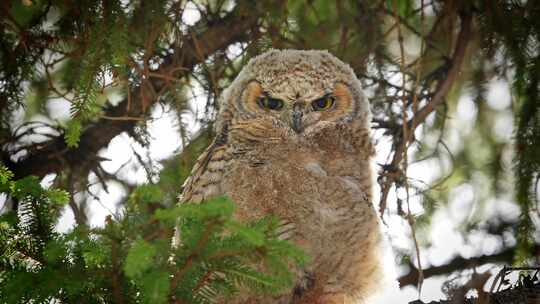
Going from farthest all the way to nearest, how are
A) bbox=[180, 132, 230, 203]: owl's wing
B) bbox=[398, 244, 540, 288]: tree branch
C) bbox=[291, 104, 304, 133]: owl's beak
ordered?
1. bbox=[398, 244, 540, 288]: tree branch
2. bbox=[291, 104, 304, 133]: owl's beak
3. bbox=[180, 132, 230, 203]: owl's wing

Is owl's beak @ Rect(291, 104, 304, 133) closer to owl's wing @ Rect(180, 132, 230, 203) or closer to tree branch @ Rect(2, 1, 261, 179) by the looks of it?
owl's wing @ Rect(180, 132, 230, 203)

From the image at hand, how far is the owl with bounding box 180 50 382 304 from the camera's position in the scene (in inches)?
88.7

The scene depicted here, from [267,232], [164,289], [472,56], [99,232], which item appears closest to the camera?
[164,289]

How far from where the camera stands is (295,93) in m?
2.69

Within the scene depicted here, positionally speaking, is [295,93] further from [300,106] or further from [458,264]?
[458,264]

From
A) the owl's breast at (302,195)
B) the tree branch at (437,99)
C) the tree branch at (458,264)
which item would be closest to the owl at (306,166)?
the owl's breast at (302,195)

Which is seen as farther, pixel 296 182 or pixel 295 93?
pixel 295 93

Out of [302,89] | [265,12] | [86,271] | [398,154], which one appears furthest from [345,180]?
[86,271]

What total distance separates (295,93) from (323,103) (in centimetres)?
14

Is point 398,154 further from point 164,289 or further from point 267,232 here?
point 164,289

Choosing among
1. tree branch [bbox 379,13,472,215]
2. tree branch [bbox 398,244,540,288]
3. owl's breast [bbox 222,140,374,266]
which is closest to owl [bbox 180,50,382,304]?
owl's breast [bbox 222,140,374,266]

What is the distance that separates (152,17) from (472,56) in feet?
5.56

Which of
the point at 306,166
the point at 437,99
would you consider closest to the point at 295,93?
the point at 306,166

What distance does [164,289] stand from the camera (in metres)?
1.36
